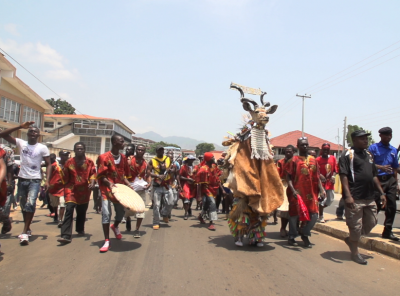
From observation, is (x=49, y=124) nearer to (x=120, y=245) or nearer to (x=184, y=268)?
(x=120, y=245)

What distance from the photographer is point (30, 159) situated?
5926 mm

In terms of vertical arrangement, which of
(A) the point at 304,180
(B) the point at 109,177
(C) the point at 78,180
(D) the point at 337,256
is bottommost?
Answer: (D) the point at 337,256

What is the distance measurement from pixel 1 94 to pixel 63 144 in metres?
21.6

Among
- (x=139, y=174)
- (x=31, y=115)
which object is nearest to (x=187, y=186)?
(x=139, y=174)

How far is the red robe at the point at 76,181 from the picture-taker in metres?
6.00

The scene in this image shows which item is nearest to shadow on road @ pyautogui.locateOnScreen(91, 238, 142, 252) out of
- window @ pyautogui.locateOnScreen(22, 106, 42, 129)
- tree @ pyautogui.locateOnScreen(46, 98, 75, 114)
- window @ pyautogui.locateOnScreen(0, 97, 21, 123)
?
window @ pyautogui.locateOnScreen(0, 97, 21, 123)

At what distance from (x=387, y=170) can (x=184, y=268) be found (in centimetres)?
419

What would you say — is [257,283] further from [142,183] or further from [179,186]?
[179,186]

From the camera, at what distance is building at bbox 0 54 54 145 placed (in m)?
21.9

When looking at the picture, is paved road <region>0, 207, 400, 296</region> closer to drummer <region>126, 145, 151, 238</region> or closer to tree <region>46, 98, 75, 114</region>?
drummer <region>126, 145, 151, 238</region>

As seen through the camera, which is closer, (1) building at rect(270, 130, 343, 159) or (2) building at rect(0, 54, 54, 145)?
(2) building at rect(0, 54, 54, 145)

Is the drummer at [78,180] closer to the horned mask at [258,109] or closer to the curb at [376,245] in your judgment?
the horned mask at [258,109]

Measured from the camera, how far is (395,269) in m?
4.65

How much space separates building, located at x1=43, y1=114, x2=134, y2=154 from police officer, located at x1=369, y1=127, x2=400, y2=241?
41.8 meters
